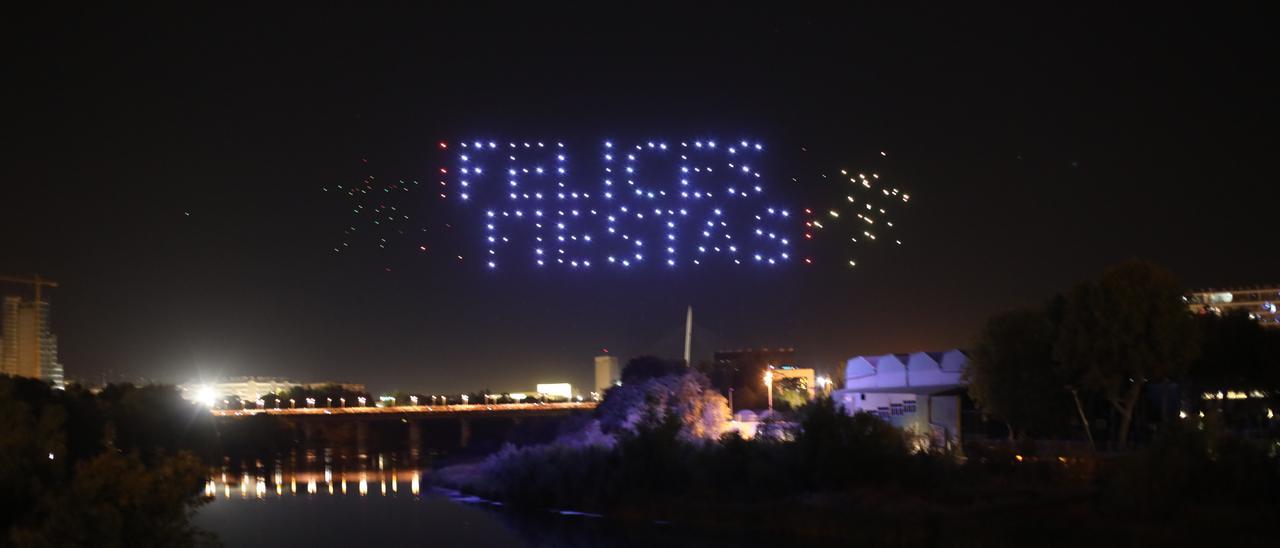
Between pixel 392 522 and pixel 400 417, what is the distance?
63.4 metres

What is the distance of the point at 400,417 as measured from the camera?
108m

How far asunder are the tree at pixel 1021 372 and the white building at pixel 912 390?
3.38 meters

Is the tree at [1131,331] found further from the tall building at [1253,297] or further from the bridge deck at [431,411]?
the tall building at [1253,297]

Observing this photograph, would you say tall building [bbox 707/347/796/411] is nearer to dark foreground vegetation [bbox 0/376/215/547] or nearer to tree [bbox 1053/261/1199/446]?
tree [bbox 1053/261/1199/446]

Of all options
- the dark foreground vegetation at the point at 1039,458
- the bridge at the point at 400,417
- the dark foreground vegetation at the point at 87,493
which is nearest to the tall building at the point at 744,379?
the bridge at the point at 400,417

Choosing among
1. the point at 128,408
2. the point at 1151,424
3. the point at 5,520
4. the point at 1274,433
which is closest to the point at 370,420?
the point at 128,408

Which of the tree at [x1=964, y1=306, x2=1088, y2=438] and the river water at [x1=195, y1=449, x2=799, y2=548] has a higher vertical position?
the tree at [x1=964, y1=306, x2=1088, y2=438]

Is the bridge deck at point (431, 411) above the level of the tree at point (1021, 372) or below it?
below

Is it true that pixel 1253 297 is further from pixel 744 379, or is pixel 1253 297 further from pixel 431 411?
pixel 431 411

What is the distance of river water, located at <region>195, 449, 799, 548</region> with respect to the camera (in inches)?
1526

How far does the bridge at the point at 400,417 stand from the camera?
336 feet

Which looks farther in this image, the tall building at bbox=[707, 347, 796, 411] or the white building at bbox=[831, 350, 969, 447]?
the tall building at bbox=[707, 347, 796, 411]

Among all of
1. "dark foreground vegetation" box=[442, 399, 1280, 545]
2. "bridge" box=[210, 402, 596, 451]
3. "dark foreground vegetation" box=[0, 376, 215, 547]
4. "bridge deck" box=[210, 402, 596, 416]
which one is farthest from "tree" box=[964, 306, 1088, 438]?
"bridge deck" box=[210, 402, 596, 416]

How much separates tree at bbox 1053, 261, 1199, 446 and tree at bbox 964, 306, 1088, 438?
7.20 ft
